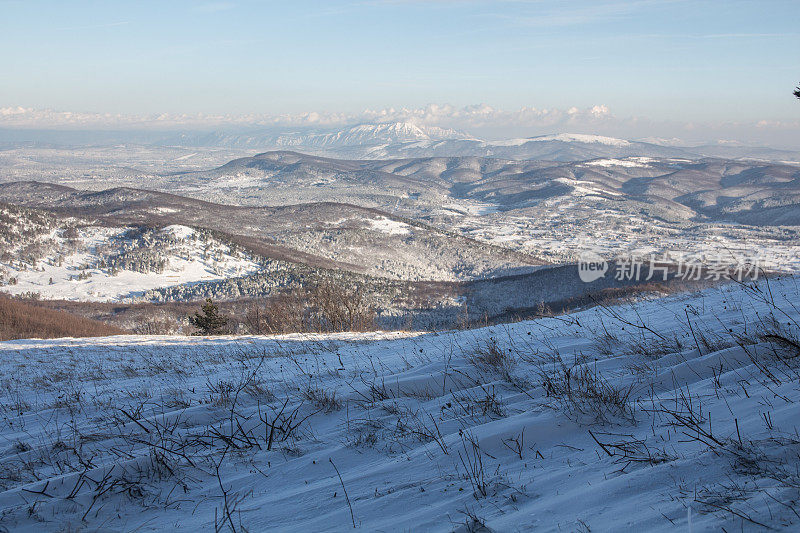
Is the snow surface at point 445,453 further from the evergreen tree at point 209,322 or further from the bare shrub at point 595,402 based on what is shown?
the evergreen tree at point 209,322

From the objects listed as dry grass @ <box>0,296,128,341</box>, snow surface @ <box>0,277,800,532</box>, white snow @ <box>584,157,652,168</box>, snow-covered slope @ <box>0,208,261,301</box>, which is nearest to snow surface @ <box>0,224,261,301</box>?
snow-covered slope @ <box>0,208,261,301</box>

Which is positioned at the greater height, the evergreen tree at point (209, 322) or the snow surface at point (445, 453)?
the snow surface at point (445, 453)

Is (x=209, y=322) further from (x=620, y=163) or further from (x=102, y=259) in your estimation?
(x=620, y=163)

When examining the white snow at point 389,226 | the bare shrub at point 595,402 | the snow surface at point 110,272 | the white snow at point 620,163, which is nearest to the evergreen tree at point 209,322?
the bare shrub at point 595,402

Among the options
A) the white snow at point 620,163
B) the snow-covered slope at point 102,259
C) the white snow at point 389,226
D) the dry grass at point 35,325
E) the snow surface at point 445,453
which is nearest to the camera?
→ the snow surface at point 445,453

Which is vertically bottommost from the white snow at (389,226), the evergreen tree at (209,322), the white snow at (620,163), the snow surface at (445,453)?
the white snow at (389,226)

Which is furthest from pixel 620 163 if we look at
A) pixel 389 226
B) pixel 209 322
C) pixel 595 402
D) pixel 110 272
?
pixel 595 402

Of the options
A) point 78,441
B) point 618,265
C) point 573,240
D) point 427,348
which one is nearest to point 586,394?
point 78,441
